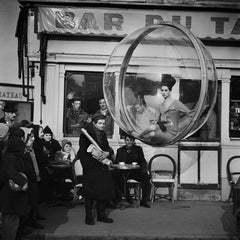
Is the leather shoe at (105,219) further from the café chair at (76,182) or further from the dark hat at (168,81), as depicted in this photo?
the dark hat at (168,81)

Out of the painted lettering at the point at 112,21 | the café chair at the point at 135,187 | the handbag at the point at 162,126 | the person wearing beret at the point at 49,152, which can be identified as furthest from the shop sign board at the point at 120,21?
the handbag at the point at 162,126

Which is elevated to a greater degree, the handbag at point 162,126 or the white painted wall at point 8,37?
the white painted wall at point 8,37

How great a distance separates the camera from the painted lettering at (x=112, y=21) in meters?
10.8

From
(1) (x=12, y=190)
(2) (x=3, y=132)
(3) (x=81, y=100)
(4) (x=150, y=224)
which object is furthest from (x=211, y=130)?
(1) (x=12, y=190)

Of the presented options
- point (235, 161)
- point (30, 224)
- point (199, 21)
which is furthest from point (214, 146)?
point (30, 224)

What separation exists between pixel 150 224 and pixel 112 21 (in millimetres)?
4367

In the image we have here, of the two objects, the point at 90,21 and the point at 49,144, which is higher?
the point at 90,21

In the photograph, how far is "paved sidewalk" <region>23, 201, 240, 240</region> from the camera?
799cm

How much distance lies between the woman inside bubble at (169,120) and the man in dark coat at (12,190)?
1.75 metres

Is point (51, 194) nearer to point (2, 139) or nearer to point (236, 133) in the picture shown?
point (2, 139)

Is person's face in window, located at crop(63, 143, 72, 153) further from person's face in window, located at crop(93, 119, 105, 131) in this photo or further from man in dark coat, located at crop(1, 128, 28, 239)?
man in dark coat, located at crop(1, 128, 28, 239)

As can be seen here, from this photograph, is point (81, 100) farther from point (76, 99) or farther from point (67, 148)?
point (67, 148)

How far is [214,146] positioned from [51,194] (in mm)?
3646

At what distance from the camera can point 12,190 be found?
6891 millimetres
